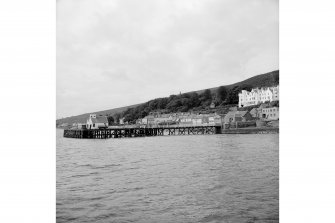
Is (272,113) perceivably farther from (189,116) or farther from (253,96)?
(189,116)

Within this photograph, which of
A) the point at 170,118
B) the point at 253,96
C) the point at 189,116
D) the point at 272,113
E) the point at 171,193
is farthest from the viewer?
the point at 170,118

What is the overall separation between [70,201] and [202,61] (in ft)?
10.0

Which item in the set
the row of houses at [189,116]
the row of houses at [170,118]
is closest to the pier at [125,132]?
the row of houses at [170,118]

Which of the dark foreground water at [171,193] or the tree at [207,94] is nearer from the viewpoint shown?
the dark foreground water at [171,193]

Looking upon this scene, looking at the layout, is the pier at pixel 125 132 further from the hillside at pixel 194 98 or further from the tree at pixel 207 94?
the tree at pixel 207 94

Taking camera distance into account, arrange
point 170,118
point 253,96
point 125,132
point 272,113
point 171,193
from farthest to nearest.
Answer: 1. point 125,132
2. point 170,118
3. point 253,96
4. point 272,113
5. point 171,193

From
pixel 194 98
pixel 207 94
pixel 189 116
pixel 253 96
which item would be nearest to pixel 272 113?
pixel 253 96

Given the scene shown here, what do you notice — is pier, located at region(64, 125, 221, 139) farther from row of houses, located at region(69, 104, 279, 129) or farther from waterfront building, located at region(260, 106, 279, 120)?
waterfront building, located at region(260, 106, 279, 120)

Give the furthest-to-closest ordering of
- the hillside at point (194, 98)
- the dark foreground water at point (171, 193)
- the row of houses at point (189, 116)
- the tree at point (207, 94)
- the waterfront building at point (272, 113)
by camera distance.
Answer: the row of houses at point (189, 116) → the waterfront building at point (272, 113) → the tree at point (207, 94) → the hillside at point (194, 98) → the dark foreground water at point (171, 193)
